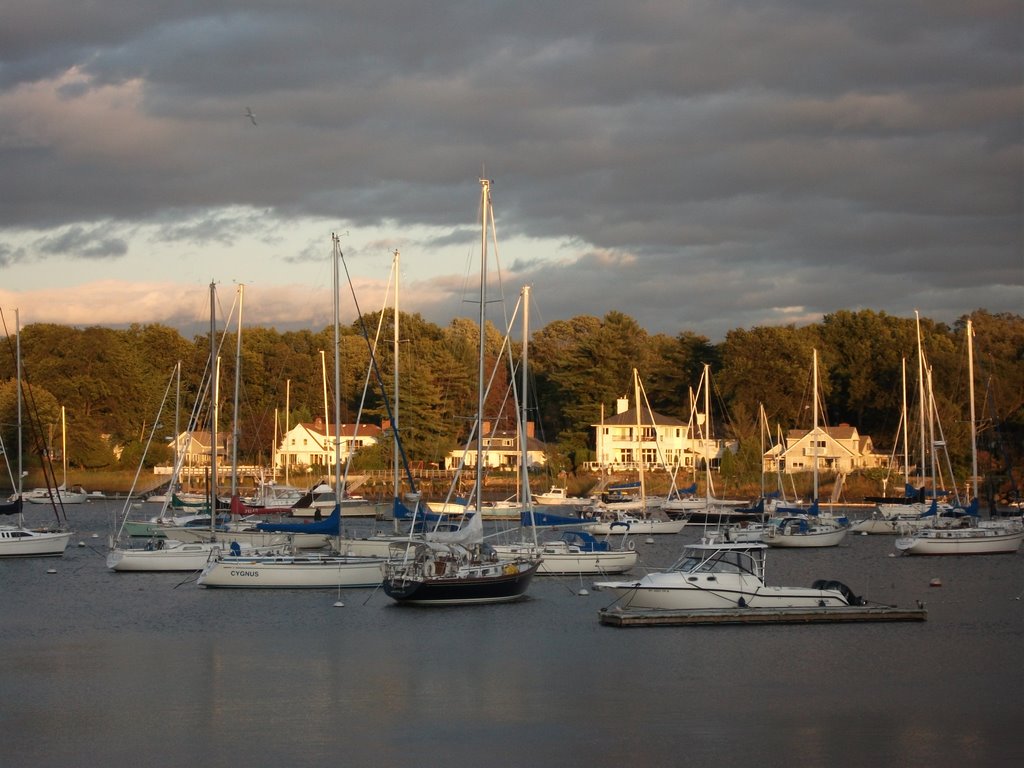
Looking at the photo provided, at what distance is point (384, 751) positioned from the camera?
22.2 metres

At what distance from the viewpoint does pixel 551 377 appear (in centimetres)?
12900

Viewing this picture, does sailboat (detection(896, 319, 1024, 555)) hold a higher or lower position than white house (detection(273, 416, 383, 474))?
lower

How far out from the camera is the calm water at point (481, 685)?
885 inches

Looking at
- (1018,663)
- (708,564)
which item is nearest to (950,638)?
(1018,663)

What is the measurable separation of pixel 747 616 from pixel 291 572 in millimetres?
15452

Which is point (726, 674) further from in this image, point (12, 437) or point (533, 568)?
point (12, 437)

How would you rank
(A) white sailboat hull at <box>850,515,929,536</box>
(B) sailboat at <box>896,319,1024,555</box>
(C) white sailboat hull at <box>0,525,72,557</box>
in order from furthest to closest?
(A) white sailboat hull at <box>850,515,929,536</box>, (B) sailboat at <box>896,319,1024,555</box>, (C) white sailboat hull at <box>0,525,72,557</box>

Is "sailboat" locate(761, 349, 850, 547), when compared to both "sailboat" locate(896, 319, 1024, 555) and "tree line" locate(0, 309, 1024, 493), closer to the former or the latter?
"sailboat" locate(896, 319, 1024, 555)

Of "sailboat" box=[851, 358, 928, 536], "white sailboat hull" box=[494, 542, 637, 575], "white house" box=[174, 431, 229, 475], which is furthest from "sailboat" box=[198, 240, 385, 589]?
"white house" box=[174, 431, 229, 475]

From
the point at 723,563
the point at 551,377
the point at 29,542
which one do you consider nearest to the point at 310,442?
the point at 551,377

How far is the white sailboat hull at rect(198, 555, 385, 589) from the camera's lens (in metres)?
43.0

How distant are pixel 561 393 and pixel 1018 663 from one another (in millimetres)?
98372

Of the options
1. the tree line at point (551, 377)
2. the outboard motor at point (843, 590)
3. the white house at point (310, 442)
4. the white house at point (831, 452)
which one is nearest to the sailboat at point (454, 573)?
the outboard motor at point (843, 590)

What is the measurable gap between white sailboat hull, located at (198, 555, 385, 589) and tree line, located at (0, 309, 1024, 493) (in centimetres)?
6520
